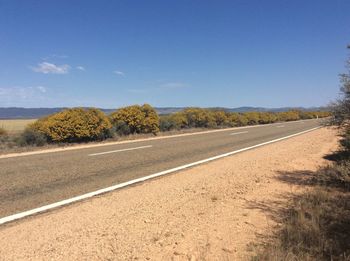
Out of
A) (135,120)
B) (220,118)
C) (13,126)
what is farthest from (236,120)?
(13,126)

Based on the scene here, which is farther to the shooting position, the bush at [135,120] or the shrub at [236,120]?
the shrub at [236,120]

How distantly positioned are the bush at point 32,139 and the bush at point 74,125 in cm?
39

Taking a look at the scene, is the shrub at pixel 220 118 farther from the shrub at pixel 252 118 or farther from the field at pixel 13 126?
the field at pixel 13 126

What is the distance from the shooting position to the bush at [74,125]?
17.7 m

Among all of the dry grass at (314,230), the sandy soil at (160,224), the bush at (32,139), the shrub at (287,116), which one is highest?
the bush at (32,139)

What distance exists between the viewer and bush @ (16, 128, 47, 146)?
17031mm

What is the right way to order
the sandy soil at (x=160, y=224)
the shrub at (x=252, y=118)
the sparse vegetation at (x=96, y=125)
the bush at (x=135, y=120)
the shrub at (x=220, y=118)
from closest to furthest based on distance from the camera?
the sandy soil at (x=160, y=224), the sparse vegetation at (x=96, y=125), the bush at (x=135, y=120), the shrub at (x=220, y=118), the shrub at (x=252, y=118)

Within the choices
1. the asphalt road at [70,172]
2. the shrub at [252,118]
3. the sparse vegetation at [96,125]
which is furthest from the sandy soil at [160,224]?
the shrub at [252,118]

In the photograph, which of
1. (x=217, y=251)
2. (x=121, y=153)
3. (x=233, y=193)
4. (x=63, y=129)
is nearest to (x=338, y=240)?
(x=217, y=251)

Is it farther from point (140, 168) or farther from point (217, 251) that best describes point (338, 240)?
point (140, 168)

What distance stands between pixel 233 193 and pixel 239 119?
3862 cm

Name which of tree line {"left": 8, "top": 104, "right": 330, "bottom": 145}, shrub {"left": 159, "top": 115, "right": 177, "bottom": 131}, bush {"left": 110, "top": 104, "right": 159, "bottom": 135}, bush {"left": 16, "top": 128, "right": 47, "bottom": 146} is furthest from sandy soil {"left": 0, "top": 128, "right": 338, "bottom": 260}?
shrub {"left": 159, "top": 115, "right": 177, "bottom": 131}

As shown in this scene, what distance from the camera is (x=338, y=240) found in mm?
4188

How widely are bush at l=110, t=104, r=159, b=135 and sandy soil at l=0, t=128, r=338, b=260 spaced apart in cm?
1546
